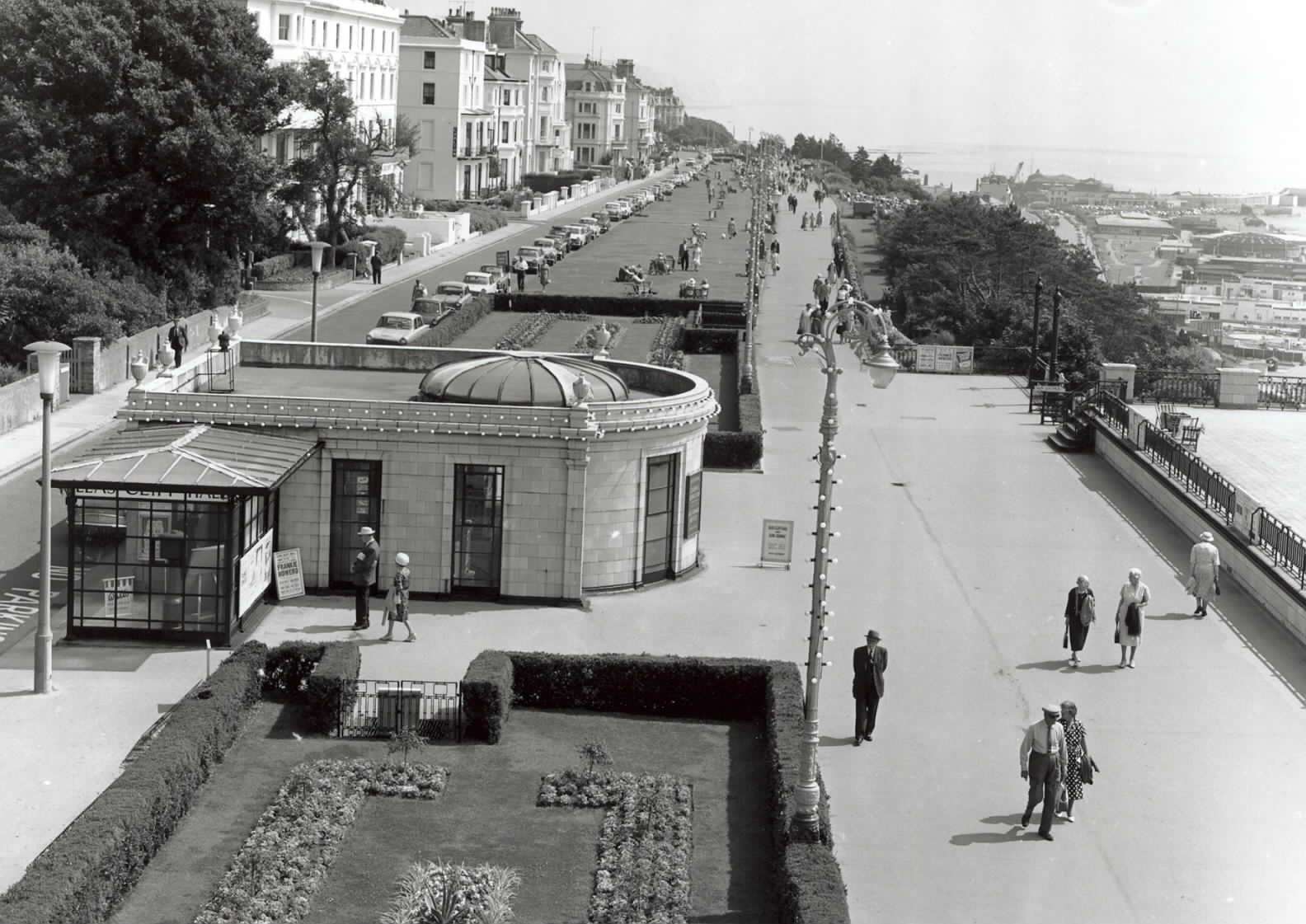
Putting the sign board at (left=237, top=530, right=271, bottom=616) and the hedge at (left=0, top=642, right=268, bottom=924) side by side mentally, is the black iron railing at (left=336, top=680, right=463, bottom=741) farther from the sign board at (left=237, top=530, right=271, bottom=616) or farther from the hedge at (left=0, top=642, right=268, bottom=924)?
the sign board at (left=237, top=530, right=271, bottom=616)

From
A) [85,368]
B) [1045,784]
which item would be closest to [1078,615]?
[1045,784]

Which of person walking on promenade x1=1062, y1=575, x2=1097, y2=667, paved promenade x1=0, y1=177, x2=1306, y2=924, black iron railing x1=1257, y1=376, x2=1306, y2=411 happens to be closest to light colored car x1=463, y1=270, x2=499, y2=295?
black iron railing x1=1257, y1=376, x2=1306, y2=411

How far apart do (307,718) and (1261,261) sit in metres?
66.6

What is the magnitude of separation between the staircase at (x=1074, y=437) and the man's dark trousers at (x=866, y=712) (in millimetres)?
23945

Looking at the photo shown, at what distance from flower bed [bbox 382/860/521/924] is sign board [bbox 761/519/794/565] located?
14615mm

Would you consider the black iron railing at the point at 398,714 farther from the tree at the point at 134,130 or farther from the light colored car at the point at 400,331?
the tree at the point at 134,130

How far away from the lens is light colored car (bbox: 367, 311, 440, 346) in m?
55.7

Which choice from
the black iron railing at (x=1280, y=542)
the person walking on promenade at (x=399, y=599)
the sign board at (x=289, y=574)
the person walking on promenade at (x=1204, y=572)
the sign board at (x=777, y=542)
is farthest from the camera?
the sign board at (x=777, y=542)

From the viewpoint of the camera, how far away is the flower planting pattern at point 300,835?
1639cm

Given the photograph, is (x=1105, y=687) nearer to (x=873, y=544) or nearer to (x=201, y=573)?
(x=873, y=544)

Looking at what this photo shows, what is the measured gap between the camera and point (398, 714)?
853 inches

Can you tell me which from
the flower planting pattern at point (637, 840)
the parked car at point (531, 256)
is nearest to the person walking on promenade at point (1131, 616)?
the flower planting pattern at point (637, 840)

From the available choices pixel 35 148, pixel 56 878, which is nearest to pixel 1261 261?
pixel 35 148

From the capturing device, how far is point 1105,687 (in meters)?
24.6
